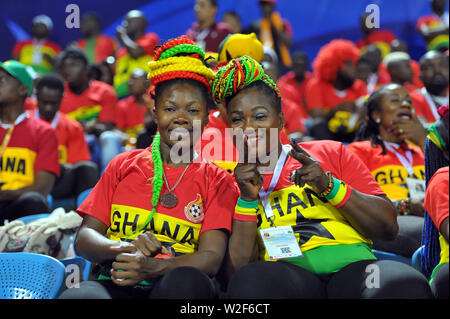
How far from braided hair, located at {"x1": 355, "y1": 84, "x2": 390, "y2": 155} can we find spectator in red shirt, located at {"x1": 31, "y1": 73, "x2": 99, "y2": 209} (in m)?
1.86

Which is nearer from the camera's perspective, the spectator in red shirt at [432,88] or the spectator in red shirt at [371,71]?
the spectator in red shirt at [432,88]

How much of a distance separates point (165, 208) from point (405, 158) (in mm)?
1683

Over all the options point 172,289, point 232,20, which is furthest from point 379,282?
point 232,20

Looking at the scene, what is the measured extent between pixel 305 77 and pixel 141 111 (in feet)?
8.07

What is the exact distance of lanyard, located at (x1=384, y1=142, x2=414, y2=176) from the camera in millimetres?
3219

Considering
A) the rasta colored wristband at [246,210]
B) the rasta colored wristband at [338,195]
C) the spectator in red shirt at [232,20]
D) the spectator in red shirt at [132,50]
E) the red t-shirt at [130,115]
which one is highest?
the spectator in red shirt at [232,20]

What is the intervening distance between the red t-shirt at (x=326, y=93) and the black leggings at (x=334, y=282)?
4187 millimetres

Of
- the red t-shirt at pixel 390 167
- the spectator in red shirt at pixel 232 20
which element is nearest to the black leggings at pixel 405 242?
the red t-shirt at pixel 390 167

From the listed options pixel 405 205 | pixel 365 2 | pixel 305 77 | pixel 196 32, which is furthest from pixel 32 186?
pixel 365 2

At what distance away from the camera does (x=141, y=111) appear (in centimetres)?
575

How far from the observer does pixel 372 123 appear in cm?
351

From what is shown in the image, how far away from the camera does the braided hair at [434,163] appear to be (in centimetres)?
216

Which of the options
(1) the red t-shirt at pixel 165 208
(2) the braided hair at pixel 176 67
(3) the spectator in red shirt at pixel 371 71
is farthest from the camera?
(3) the spectator in red shirt at pixel 371 71

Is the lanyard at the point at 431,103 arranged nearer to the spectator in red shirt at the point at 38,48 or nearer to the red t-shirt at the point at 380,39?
the red t-shirt at the point at 380,39
